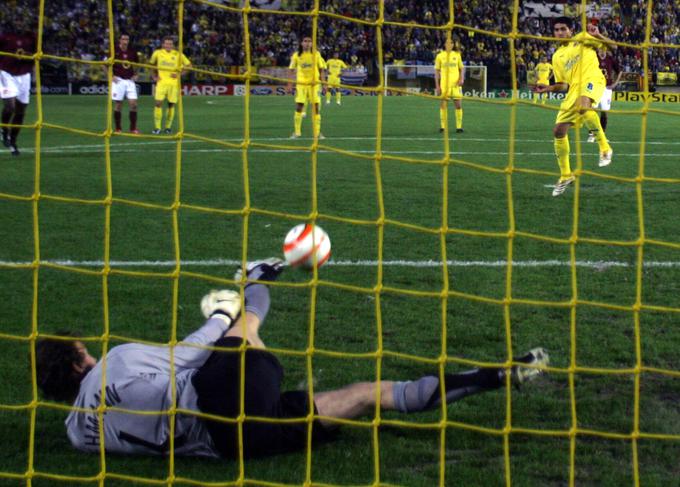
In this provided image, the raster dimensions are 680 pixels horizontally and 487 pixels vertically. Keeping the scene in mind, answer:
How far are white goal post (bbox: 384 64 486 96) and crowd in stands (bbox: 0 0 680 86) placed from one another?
0.94m

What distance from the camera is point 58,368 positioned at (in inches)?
151

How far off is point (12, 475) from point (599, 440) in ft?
7.38

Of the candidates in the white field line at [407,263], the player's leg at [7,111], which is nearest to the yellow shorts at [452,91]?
the white field line at [407,263]

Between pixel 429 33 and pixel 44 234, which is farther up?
pixel 429 33

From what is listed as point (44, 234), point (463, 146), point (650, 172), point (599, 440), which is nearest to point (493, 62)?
point (463, 146)

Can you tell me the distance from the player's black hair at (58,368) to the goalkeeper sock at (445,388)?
130cm

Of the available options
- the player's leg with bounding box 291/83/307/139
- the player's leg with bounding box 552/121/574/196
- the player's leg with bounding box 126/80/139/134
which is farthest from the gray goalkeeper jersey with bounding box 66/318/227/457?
the player's leg with bounding box 126/80/139/134

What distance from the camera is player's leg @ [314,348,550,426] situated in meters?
3.72

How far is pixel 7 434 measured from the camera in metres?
3.88

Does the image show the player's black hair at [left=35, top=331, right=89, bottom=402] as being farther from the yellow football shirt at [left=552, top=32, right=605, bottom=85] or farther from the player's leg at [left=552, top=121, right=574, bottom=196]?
the yellow football shirt at [left=552, top=32, right=605, bottom=85]

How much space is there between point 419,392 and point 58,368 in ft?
4.78

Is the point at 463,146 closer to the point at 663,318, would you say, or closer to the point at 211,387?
the point at 663,318

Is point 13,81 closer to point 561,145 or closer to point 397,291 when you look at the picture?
point 561,145

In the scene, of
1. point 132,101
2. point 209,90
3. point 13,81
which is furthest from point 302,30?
point 13,81
